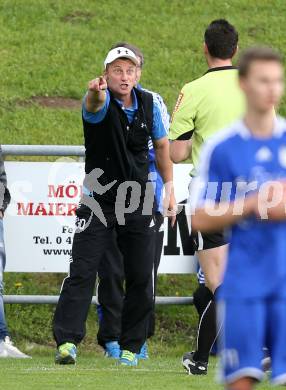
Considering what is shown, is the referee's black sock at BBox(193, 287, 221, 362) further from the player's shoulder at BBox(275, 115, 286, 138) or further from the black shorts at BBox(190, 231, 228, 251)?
the player's shoulder at BBox(275, 115, 286, 138)

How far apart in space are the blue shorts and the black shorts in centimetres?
295

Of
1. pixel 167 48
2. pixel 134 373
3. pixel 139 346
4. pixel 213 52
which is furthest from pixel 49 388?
pixel 167 48

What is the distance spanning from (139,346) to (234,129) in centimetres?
420

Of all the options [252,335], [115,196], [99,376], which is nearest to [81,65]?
[115,196]

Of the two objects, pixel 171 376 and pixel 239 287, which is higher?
pixel 239 287

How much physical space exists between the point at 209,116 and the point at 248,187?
10.1ft

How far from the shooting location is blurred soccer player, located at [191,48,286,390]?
4.95 metres

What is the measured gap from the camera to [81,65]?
1680cm

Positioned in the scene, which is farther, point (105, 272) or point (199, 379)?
point (105, 272)

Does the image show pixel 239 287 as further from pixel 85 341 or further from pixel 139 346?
pixel 85 341

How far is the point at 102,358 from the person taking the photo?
10.1 meters

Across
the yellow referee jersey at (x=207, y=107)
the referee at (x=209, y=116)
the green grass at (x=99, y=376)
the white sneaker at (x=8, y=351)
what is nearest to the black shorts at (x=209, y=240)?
the referee at (x=209, y=116)

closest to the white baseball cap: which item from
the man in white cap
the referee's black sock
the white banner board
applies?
the man in white cap

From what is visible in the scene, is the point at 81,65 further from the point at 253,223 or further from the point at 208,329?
the point at 253,223
